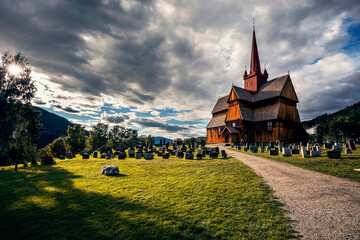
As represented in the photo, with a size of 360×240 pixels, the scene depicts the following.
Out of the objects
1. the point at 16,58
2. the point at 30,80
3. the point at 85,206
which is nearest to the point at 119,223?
the point at 85,206

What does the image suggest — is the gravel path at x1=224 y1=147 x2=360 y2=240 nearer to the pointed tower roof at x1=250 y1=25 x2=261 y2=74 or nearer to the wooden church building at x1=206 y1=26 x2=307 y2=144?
the wooden church building at x1=206 y1=26 x2=307 y2=144

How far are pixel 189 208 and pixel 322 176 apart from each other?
325 inches

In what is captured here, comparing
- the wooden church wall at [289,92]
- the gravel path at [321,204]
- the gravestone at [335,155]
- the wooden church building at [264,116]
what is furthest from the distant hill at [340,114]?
the gravel path at [321,204]

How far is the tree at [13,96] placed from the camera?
15328mm

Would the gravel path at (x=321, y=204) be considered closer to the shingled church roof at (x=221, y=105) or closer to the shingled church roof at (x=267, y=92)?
the shingled church roof at (x=267, y=92)

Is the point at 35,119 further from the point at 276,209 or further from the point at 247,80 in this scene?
the point at 247,80

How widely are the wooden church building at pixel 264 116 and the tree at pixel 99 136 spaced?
34.7m

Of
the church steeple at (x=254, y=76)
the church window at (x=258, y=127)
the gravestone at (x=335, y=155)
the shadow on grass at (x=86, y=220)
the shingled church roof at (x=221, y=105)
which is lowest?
the shadow on grass at (x=86, y=220)

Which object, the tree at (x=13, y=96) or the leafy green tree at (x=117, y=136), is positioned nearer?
the tree at (x=13, y=96)

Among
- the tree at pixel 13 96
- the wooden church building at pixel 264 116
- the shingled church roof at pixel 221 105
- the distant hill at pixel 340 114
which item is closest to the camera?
the tree at pixel 13 96

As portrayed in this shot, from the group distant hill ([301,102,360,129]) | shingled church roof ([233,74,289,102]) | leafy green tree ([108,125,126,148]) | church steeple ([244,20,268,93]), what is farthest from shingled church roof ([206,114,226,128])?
distant hill ([301,102,360,129])

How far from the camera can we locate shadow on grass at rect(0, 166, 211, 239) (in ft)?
12.1

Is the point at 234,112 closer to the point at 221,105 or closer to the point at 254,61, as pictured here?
the point at 221,105

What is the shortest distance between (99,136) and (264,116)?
1857 inches
